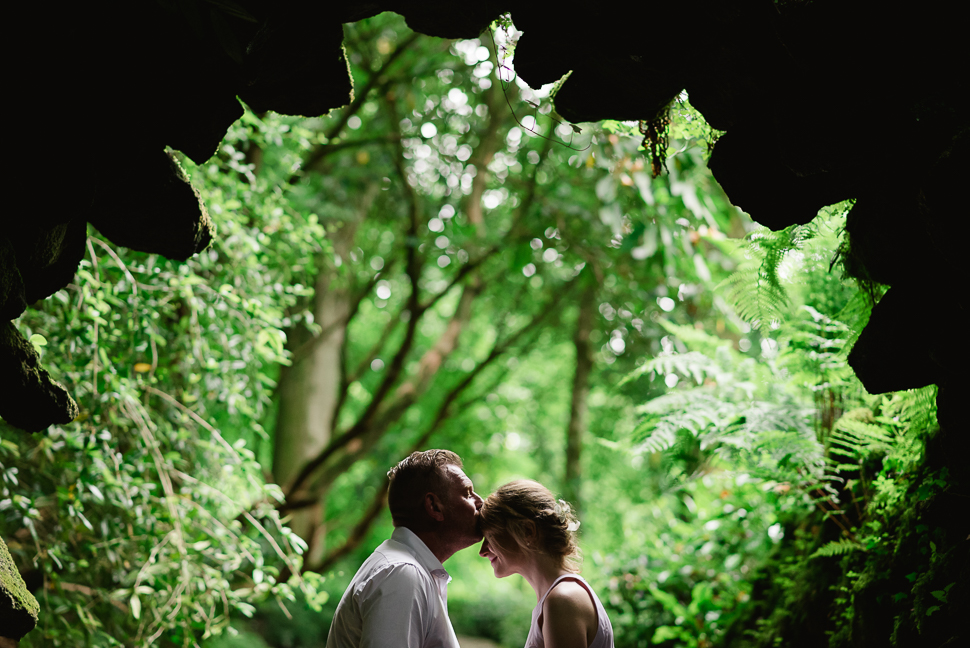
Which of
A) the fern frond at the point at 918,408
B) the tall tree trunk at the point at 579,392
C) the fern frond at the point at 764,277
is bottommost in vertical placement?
the tall tree trunk at the point at 579,392

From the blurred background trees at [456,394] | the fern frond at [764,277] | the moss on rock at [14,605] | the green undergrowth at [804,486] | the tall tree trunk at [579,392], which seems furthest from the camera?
the tall tree trunk at [579,392]

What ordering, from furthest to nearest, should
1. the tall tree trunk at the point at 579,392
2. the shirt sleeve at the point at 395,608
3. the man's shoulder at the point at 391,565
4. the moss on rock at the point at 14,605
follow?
1. the tall tree trunk at the point at 579,392
2. the man's shoulder at the point at 391,565
3. the shirt sleeve at the point at 395,608
4. the moss on rock at the point at 14,605

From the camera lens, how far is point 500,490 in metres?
2.60

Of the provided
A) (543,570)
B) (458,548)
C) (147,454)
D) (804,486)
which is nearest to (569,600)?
(543,570)

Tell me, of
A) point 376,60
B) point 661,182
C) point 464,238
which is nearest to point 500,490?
point 661,182

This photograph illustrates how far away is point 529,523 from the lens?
2.53 metres

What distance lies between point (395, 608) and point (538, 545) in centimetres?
64

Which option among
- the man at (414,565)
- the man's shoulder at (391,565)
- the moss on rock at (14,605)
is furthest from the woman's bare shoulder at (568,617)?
the moss on rock at (14,605)

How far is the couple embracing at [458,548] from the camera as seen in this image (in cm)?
224

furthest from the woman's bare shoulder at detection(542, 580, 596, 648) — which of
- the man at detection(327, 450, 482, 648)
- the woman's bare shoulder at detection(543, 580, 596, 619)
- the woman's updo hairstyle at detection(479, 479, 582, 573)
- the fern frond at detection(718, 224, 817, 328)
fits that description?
the fern frond at detection(718, 224, 817, 328)

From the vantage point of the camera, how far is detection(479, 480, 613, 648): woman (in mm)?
2451

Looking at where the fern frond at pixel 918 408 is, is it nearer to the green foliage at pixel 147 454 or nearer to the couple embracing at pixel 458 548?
the couple embracing at pixel 458 548

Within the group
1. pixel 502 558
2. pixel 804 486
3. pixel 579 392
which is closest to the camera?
pixel 502 558

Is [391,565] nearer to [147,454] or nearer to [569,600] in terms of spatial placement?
[569,600]
